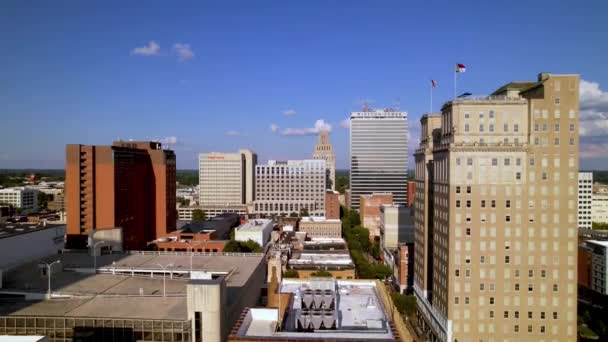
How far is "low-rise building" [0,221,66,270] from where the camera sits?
336 feet

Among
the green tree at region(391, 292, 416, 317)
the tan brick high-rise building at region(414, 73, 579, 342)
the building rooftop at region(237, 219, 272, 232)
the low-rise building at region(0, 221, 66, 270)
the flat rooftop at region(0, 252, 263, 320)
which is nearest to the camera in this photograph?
the flat rooftop at region(0, 252, 263, 320)

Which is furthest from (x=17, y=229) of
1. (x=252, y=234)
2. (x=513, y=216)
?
(x=513, y=216)

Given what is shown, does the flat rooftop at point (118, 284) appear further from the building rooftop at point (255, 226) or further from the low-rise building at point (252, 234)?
the building rooftop at point (255, 226)

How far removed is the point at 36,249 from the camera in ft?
367

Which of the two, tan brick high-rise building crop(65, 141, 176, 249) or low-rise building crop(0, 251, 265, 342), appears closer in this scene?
low-rise building crop(0, 251, 265, 342)

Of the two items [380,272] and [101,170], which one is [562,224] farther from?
[101,170]

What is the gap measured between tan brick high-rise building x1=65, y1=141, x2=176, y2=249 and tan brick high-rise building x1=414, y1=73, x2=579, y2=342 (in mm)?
81162

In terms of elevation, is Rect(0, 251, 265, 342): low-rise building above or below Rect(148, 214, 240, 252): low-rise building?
above

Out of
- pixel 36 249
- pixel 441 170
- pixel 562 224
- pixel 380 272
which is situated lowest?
pixel 380 272

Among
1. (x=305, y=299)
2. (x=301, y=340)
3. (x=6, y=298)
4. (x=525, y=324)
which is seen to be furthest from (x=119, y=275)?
(x=525, y=324)

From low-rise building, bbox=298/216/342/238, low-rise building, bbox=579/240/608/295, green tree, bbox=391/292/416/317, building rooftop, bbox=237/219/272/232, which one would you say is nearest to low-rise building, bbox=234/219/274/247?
building rooftop, bbox=237/219/272/232

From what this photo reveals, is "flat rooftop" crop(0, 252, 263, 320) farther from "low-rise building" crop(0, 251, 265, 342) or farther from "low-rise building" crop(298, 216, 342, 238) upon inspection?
"low-rise building" crop(298, 216, 342, 238)

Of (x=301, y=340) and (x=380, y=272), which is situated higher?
(x=301, y=340)

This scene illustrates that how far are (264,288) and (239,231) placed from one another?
57.3 meters
